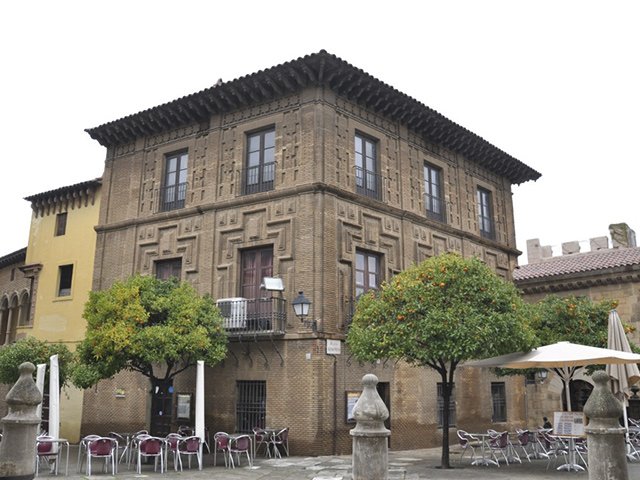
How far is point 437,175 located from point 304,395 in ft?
32.5

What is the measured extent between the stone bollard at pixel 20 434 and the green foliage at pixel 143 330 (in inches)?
244

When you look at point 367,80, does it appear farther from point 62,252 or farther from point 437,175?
point 62,252

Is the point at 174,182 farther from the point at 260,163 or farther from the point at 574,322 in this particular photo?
the point at 574,322

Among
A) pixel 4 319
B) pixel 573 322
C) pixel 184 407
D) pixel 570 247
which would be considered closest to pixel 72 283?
pixel 184 407

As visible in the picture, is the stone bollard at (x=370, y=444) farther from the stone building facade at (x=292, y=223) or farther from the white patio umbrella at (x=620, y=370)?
the stone building facade at (x=292, y=223)

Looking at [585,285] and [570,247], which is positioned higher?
[570,247]

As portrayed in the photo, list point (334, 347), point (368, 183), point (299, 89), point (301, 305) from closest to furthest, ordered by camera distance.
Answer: point (301, 305)
point (334, 347)
point (299, 89)
point (368, 183)

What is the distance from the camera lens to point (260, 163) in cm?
1933

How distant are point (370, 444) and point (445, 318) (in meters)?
6.68

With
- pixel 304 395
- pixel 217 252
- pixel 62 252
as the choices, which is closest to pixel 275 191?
pixel 217 252

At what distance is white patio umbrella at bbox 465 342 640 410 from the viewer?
12.4 metres

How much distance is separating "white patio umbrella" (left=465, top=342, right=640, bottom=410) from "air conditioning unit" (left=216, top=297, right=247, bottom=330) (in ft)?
21.1

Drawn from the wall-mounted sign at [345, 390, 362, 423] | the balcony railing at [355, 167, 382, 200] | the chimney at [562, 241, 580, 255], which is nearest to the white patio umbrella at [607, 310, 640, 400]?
the wall-mounted sign at [345, 390, 362, 423]

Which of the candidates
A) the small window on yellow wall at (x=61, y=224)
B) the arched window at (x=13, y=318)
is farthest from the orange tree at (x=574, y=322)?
the arched window at (x=13, y=318)
